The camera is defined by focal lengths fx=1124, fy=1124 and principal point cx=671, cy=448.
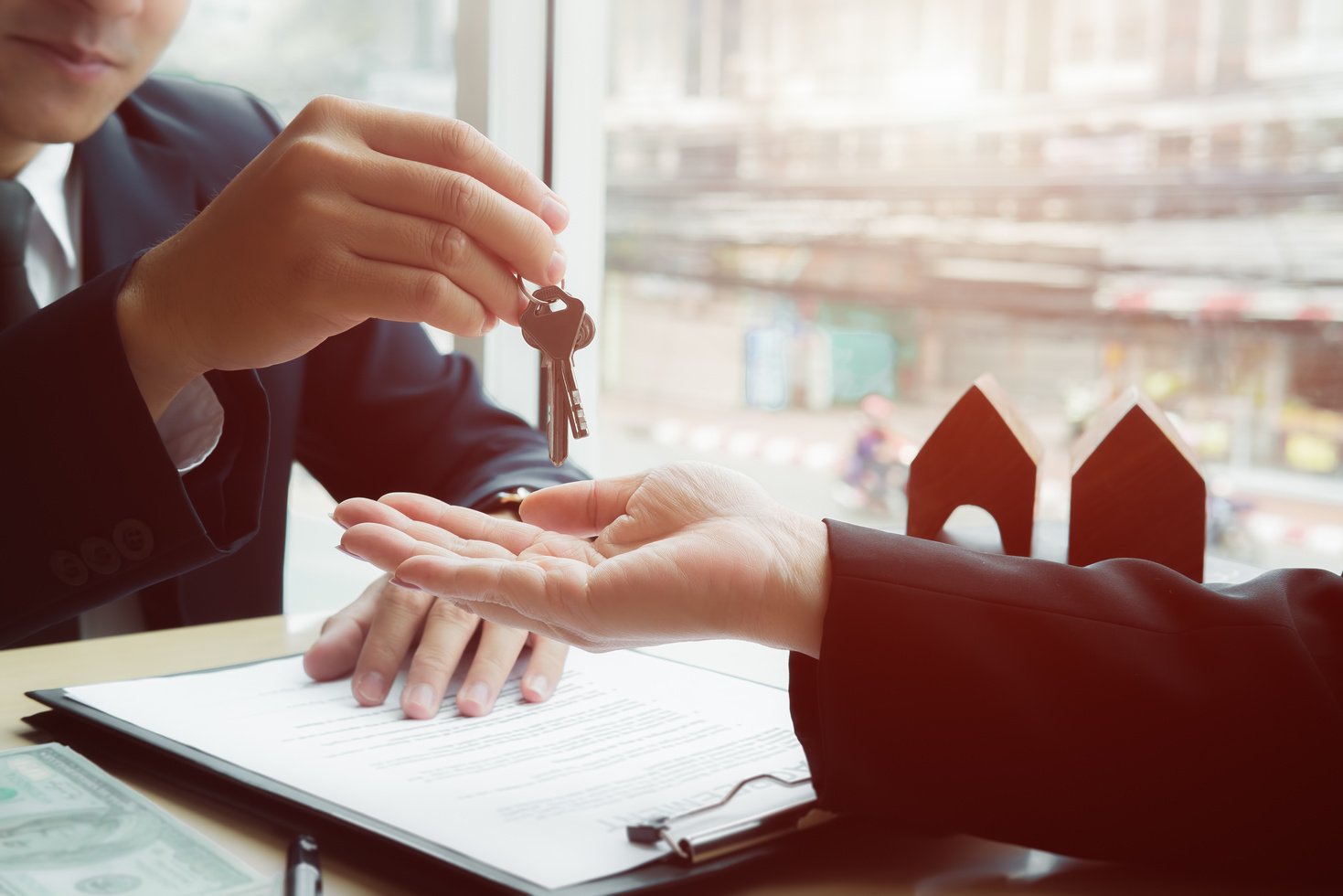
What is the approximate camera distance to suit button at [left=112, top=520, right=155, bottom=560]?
2.46 feet

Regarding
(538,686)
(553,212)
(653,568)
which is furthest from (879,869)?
(553,212)

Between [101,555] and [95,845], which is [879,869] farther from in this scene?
[101,555]

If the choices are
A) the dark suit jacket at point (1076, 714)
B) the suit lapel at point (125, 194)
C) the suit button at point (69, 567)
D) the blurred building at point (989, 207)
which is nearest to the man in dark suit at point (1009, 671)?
the dark suit jacket at point (1076, 714)

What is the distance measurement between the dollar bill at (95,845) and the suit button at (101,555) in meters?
0.16

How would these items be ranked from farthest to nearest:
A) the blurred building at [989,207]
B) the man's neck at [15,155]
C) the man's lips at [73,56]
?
the blurred building at [989,207] < the man's neck at [15,155] < the man's lips at [73,56]

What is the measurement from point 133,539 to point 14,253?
0.51m

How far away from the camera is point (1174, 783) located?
581 millimetres

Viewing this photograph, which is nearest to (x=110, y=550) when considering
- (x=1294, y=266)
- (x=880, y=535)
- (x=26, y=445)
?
(x=26, y=445)

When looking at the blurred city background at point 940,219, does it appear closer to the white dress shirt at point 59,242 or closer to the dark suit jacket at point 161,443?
the dark suit jacket at point 161,443

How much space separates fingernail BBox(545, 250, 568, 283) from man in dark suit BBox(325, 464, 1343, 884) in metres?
0.17

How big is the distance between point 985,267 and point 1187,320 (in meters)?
0.33

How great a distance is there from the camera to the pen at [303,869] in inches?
19.7

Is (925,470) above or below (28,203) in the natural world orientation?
below

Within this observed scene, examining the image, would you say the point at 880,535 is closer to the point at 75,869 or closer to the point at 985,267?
the point at 75,869
